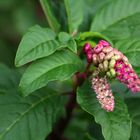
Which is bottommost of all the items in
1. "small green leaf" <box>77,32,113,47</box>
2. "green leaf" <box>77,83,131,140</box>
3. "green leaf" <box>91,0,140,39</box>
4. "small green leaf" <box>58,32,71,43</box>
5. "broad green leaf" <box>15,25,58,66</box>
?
"green leaf" <box>77,83,131,140</box>

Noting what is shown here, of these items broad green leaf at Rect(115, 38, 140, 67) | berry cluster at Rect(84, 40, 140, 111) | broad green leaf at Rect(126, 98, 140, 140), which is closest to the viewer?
berry cluster at Rect(84, 40, 140, 111)

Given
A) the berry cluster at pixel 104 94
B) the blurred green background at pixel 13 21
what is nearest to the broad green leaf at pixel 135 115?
the berry cluster at pixel 104 94

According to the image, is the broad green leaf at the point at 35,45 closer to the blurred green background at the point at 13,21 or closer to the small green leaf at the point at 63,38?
the small green leaf at the point at 63,38

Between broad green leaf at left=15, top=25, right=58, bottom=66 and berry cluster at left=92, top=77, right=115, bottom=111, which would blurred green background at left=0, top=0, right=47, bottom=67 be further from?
berry cluster at left=92, top=77, right=115, bottom=111

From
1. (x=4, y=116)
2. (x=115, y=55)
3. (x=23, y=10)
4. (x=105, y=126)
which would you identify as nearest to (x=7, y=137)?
(x=4, y=116)

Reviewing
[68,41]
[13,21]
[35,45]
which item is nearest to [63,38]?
[68,41]

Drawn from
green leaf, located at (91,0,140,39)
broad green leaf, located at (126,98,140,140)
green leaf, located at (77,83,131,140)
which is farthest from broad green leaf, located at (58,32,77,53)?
broad green leaf, located at (126,98,140,140)
